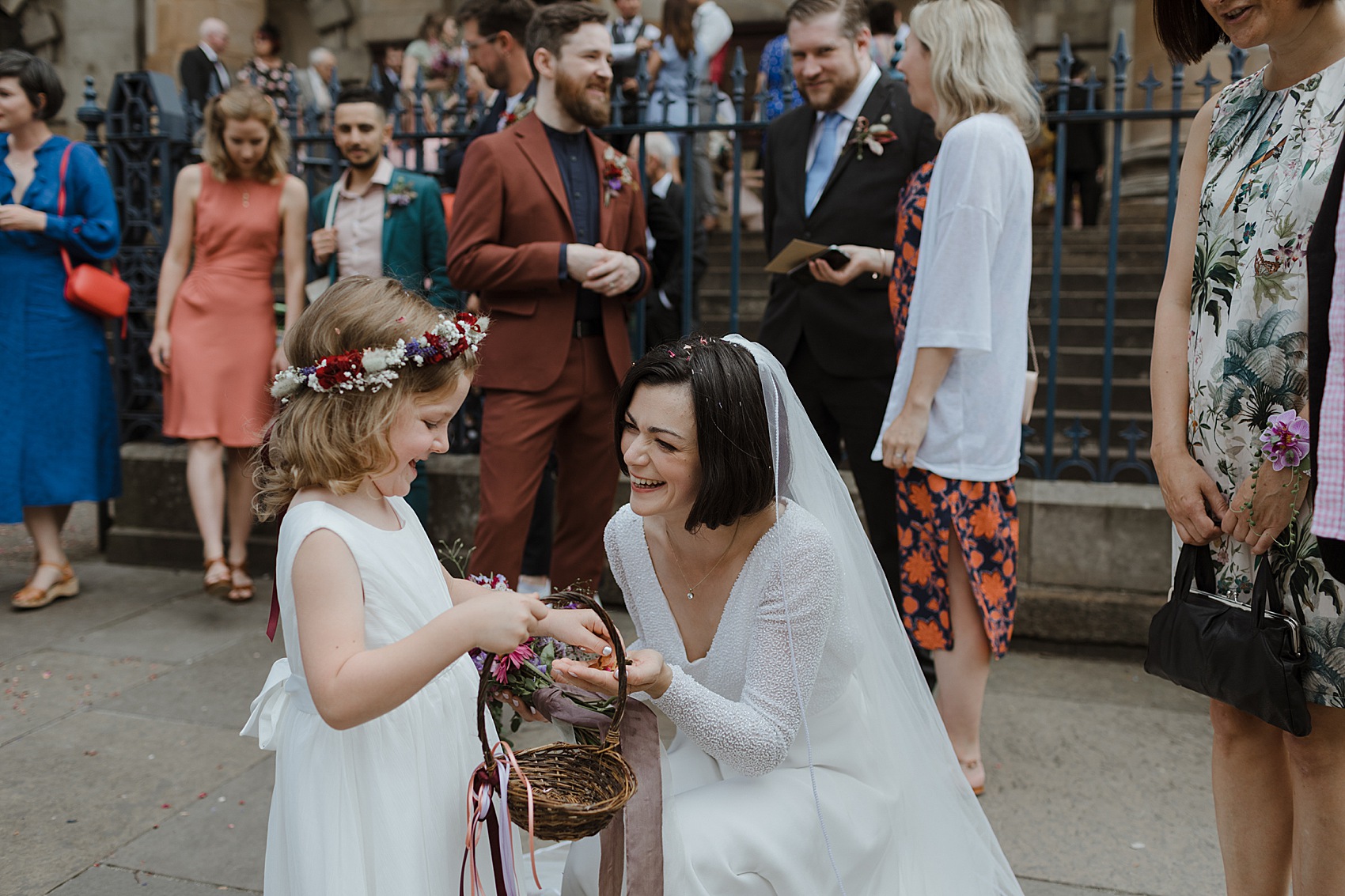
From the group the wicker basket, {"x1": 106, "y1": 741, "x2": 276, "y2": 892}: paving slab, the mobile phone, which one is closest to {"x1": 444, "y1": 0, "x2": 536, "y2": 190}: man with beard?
the mobile phone

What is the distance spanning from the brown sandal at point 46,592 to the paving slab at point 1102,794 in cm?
398

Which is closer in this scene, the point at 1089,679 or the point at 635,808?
the point at 635,808

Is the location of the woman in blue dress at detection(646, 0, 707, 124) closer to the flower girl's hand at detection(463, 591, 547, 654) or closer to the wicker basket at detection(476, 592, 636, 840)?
the wicker basket at detection(476, 592, 636, 840)

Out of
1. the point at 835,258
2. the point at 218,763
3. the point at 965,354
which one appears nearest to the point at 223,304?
the point at 218,763

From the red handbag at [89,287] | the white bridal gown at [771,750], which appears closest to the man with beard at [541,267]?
the white bridal gown at [771,750]

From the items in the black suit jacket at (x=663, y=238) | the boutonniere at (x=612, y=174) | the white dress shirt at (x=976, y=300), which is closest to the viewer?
the white dress shirt at (x=976, y=300)

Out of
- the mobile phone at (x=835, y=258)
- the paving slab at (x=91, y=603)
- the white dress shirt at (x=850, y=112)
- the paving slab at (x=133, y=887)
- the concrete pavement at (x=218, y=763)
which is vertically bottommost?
the paving slab at (x=133, y=887)

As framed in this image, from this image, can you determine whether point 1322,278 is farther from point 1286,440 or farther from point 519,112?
point 519,112

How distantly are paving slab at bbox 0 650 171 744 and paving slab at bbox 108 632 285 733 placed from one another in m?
0.08

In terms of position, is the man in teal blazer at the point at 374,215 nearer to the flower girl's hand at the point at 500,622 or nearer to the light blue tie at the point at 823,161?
the light blue tie at the point at 823,161

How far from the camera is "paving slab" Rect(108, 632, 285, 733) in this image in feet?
12.8

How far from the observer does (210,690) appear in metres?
4.12

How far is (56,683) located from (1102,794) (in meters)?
3.57

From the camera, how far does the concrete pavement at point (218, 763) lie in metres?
2.94
